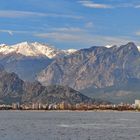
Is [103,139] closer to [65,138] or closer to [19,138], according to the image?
[65,138]

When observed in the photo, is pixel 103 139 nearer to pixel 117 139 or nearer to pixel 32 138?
pixel 117 139

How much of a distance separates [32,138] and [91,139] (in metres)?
18.3

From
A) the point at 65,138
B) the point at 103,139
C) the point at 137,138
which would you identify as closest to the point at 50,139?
the point at 65,138

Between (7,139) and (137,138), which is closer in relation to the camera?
(7,139)

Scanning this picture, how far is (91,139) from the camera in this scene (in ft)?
Result: 569

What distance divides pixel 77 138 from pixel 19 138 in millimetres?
18437

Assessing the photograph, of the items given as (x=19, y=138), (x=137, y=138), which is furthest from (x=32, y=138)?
(x=137, y=138)

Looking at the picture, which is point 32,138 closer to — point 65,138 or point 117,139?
point 65,138

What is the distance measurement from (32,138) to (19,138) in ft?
13.8

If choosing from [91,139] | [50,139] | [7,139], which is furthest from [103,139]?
[7,139]

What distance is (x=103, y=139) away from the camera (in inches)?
6890

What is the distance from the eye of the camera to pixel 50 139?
6722 inches

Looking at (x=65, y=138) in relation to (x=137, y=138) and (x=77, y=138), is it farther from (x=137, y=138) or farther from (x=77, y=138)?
(x=137, y=138)

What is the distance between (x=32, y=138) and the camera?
173 metres
